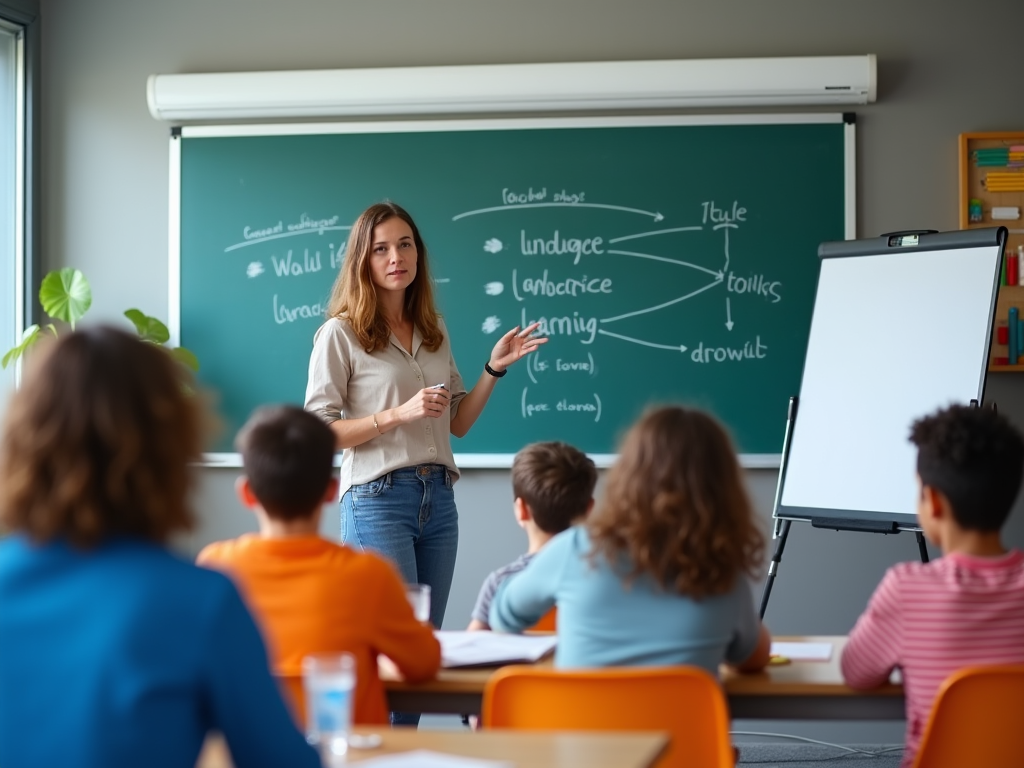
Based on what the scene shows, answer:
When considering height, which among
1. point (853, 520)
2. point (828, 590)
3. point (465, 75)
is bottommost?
point (828, 590)

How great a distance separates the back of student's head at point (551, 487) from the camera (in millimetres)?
2541

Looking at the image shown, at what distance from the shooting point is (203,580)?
3.46 ft

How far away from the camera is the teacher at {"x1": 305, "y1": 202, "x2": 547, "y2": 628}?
3061 millimetres

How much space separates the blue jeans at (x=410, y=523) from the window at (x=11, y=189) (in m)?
2.13

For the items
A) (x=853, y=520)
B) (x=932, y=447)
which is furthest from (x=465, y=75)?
(x=932, y=447)

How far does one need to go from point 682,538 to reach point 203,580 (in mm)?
1023

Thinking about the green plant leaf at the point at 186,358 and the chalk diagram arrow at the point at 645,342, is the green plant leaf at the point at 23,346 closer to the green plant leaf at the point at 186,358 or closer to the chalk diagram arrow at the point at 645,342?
the green plant leaf at the point at 186,358

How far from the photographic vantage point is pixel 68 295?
4.29 metres

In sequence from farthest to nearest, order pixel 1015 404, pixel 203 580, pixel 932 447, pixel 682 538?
pixel 1015 404 < pixel 932 447 < pixel 682 538 < pixel 203 580

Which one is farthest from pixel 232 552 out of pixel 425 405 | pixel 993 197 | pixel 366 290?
pixel 993 197

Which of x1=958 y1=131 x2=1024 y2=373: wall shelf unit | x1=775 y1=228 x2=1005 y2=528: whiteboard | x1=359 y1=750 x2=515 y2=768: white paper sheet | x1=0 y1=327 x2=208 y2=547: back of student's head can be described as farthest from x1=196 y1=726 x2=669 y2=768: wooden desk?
x1=958 y1=131 x2=1024 y2=373: wall shelf unit

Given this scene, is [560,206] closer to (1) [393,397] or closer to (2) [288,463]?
(1) [393,397]

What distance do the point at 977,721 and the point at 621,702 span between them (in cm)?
57

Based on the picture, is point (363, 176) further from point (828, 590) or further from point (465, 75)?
point (828, 590)
